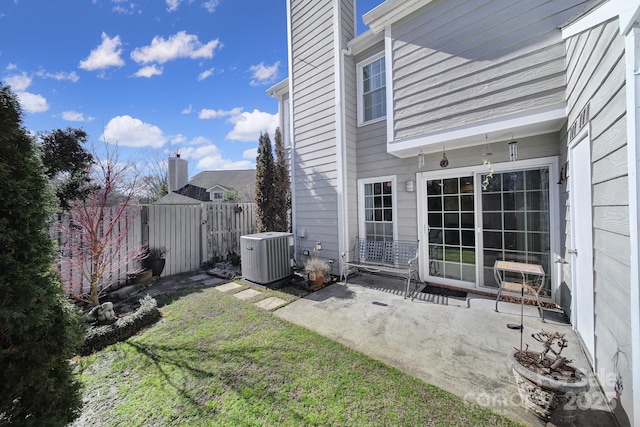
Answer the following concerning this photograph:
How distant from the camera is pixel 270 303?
4293 millimetres

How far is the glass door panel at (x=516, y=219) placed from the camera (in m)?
3.95

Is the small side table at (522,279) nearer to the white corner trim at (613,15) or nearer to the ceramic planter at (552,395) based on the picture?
the ceramic planter at (552,395)

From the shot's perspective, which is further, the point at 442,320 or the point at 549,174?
the point at 549,174

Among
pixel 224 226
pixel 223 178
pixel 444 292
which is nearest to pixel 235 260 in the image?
pixel 224 226

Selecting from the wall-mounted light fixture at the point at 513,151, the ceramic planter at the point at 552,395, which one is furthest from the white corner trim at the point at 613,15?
the ceramic planter at the point at 552,395

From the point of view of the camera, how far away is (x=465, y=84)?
390 centimetres

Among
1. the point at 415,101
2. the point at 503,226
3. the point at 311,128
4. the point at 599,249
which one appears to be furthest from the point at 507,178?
the point at 311,128

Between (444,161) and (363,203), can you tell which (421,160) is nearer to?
(444,161)

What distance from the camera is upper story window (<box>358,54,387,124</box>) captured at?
222 inches

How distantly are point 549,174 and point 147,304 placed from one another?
6.76 meters

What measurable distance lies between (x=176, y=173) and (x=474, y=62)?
53.6ft

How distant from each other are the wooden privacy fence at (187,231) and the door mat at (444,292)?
226 inches

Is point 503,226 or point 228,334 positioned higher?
point 503,226

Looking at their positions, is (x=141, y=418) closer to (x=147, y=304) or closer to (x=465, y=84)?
(x=147, y=304)
